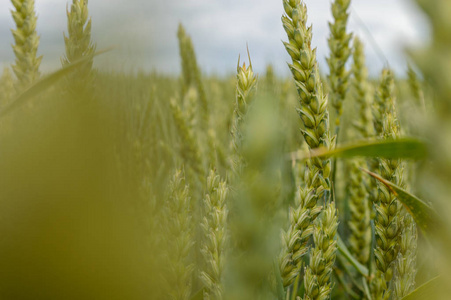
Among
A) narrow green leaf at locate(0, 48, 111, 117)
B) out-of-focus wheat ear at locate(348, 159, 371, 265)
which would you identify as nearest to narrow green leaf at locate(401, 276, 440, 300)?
narrow green leaf at locate(0, 48, 111, 117)

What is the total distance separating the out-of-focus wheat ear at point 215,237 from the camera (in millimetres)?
377

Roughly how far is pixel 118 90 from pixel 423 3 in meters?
0.18

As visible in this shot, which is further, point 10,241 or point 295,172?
point 295,172

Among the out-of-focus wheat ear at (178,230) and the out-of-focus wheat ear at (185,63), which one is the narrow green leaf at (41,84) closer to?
the out-of-focus wheat ear at (178,230)

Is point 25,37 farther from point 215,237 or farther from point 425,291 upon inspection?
point 425,291

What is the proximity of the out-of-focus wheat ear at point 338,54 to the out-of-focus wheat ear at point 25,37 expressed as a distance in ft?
1.94

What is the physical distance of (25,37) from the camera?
2.15ft

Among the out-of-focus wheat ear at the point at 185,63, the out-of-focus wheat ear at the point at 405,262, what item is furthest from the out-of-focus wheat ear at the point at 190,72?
the out-of-focus wheat ear at the point at 405,262

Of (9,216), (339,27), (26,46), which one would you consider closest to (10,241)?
(9,216)

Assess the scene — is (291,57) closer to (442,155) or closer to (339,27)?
(442,155)

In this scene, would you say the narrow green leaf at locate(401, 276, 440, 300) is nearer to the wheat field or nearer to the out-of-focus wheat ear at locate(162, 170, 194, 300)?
the wheat field

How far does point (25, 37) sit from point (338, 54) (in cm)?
62

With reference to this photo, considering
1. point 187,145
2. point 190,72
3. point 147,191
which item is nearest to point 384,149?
point 147,191

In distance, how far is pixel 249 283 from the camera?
30cm
